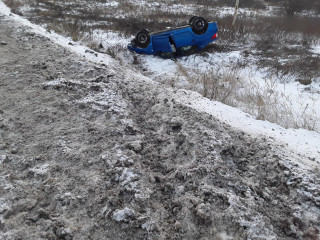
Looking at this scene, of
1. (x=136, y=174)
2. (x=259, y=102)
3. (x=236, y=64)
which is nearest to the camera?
(x=136, y=174)

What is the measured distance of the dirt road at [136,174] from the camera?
6.91 ft

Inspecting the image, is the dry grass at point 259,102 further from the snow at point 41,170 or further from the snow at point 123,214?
the snow at point 41,170

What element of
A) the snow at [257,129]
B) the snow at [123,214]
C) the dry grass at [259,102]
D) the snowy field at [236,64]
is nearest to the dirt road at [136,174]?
the snow at [123,214]

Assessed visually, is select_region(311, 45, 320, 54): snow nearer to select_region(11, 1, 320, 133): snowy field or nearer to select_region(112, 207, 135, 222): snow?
select_region(11, 1, 320, 133): snowy field

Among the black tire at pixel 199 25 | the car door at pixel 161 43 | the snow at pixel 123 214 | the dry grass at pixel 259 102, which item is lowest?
the snow at pixel 123 214

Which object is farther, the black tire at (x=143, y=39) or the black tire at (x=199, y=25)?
the black tire at (x=143, y=39)

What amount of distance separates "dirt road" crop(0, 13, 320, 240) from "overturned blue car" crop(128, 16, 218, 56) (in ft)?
15.1

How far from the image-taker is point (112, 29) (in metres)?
11.0

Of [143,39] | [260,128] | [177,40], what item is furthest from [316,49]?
[260,128]

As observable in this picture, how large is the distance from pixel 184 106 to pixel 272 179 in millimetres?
1598

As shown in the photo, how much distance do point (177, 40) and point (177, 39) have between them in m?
0.03

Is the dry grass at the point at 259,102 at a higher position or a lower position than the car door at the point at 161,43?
lower

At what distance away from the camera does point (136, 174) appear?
100.0 inches

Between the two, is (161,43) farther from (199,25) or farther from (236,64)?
(236,64)
